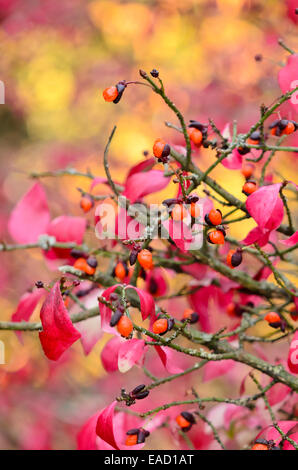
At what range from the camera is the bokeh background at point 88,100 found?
242cm

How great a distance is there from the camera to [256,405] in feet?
3.38

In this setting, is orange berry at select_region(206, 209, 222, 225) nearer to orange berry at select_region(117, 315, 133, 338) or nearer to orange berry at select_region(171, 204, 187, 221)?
orange berry at select_region(171, 204, 187, 221)

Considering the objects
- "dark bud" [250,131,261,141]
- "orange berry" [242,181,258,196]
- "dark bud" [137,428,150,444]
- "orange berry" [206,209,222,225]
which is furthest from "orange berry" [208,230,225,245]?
"dark bud" [137,428,150,444]

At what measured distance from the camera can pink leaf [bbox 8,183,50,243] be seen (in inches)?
42.4

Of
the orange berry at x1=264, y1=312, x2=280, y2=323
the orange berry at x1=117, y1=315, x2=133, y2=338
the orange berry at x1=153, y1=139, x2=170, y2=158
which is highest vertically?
the orange berry at x1=153, y1=139, x2=170, y2=158

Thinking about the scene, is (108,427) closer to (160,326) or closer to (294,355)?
(160,326)

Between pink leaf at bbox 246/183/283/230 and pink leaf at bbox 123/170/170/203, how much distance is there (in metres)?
0.19

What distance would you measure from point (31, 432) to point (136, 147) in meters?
1.89

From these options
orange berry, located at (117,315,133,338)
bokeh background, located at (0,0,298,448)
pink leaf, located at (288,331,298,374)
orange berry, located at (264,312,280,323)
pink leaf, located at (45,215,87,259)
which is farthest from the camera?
bokeh background, located at (0,0,298,448)

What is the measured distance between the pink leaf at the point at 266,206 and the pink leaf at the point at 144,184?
0.63 feet

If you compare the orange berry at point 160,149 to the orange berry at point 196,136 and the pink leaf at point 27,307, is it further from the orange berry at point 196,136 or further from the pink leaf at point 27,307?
the pink leaf at point 27,307

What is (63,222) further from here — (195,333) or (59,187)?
(59,187)

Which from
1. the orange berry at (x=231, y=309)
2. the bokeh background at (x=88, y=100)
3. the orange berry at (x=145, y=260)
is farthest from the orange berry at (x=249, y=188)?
the bokeh background at (x=88, y=100)

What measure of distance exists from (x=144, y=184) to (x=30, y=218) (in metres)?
0.29
